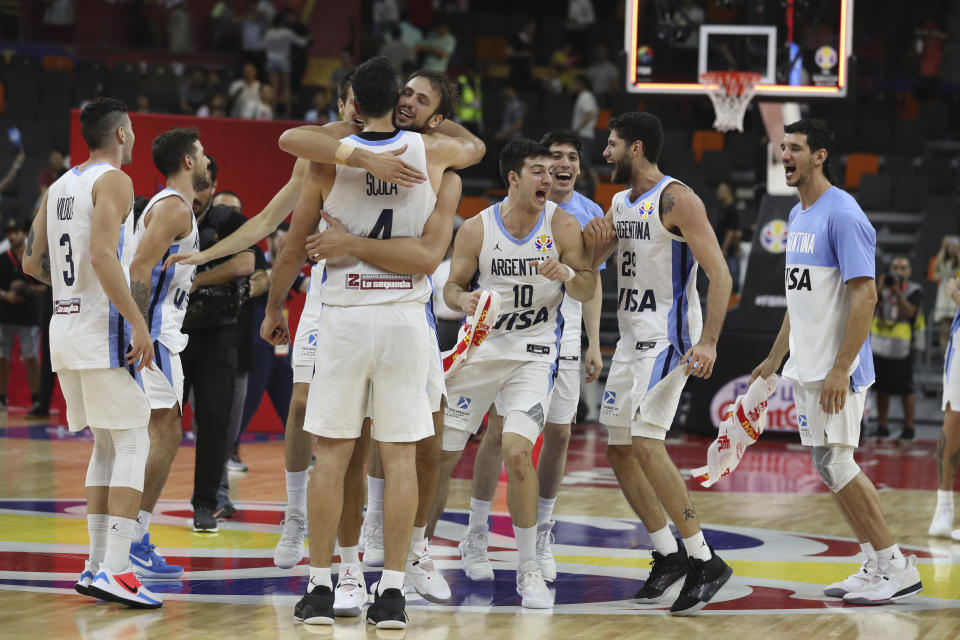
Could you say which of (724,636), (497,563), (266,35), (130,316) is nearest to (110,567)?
(130,316)

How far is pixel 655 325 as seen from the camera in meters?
5.96

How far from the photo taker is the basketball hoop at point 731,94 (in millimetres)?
13547

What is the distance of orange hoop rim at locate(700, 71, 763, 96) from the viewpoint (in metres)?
13.6

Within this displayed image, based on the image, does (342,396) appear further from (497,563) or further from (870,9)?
(870,9)

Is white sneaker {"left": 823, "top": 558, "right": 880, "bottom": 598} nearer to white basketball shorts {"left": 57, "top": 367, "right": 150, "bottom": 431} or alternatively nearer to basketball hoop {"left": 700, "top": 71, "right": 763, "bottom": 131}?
white basketball shorts {"left": 57, "top": 367, "right": 150, "bottom": 431}

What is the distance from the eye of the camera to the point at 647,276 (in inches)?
237

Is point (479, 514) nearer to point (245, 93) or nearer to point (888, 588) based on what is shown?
point (888, 588)

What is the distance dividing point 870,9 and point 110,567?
1965 centimetres

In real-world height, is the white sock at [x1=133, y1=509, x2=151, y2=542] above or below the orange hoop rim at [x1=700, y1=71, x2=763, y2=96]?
below

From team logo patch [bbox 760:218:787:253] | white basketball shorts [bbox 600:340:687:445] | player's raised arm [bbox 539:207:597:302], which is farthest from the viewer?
team logo patch [bbox 760:218:787:253]

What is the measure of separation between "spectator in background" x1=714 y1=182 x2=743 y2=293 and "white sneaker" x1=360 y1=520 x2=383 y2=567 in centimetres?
915

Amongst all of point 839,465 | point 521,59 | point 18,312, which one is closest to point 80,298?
point 839,465

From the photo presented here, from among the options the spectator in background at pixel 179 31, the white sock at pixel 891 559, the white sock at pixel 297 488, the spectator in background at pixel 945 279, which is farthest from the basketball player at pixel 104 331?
the spectator in background at pixel 179 31

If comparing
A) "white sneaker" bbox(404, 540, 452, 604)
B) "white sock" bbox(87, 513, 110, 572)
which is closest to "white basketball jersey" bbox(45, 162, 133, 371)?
"white sock" bbox(87, 513, 110, 572)
